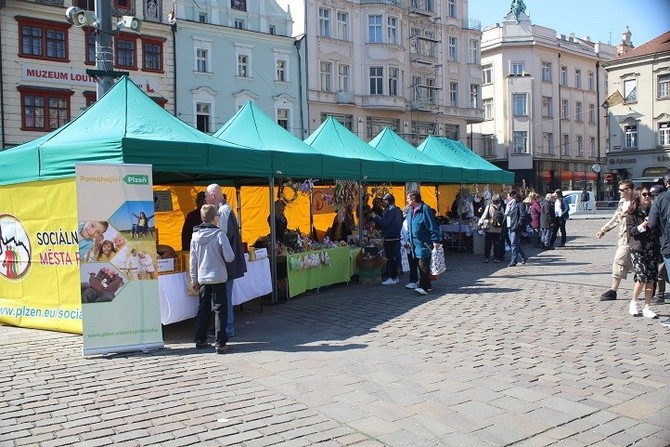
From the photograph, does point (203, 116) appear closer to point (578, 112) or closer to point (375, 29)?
point (375, 29)

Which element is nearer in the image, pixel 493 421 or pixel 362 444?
pixel 362 444

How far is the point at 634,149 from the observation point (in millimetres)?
50625

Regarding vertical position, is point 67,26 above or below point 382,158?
above

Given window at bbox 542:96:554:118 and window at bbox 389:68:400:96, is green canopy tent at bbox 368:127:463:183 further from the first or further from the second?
window at bbox 542:96:554:118

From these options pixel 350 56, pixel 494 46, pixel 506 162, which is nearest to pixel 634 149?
pixel 506 162

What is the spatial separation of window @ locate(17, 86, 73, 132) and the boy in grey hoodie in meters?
24.2

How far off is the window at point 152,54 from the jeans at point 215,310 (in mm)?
26892

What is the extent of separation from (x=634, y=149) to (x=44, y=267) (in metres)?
51.0

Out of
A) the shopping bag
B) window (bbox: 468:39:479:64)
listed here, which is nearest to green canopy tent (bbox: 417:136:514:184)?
the shopping bag

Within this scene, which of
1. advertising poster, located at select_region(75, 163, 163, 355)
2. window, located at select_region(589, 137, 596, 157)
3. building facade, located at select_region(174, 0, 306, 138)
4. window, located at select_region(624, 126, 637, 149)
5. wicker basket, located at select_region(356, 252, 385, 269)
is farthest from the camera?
window, located at select_region(589, 137, 596, 157)

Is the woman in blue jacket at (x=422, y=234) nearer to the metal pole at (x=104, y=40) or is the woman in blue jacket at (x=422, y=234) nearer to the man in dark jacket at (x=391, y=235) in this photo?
the man in dark jacket at (x=391, y=235)

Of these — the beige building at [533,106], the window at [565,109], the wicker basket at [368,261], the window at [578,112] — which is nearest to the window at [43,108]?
the wicker basket at [368,261]

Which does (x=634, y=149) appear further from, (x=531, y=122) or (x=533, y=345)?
(x=533, y=345)

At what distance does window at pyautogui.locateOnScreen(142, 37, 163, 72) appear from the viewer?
1249 inches
